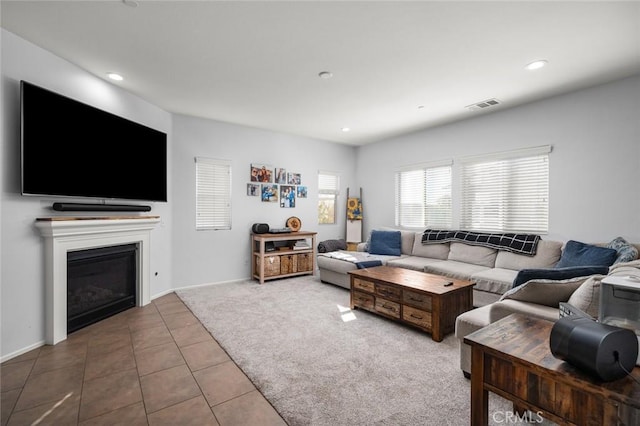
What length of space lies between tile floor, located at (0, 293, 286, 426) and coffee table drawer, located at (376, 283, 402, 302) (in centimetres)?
175

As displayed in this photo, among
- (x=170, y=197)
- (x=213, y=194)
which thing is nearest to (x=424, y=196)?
(x=213, y=194)

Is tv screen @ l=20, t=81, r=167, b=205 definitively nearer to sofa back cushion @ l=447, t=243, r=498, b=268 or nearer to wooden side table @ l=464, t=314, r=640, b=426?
wooden side table @ l=464, t=314, r=640, b=426

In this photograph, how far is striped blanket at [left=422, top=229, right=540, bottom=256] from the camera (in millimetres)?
3771

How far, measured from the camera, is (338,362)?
238 centimetres

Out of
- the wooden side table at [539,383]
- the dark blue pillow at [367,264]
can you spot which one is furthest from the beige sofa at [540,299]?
the dark blue pillow at [367,264]

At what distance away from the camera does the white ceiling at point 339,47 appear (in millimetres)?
2119

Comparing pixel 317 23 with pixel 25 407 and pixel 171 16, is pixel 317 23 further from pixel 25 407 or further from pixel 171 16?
pixel 25 407

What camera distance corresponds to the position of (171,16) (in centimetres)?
219

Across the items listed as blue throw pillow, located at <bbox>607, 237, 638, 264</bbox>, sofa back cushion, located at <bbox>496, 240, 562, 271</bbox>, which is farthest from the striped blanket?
blue throw pillow, located at <bbox>607, 237, 638, 264</bbox>

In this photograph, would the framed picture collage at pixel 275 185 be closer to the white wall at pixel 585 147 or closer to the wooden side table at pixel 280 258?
the wooden side table at pixel 280 258

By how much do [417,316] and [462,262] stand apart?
6.08ft

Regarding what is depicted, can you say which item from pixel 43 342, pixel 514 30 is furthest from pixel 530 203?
pixel 43 342

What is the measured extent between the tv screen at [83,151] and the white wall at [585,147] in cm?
483

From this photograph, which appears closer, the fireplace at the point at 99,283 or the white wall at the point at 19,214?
the white wall at the point at 19,214
